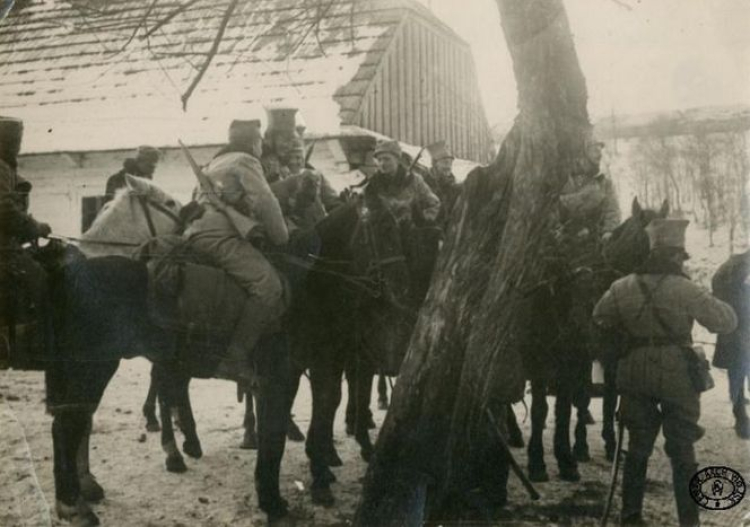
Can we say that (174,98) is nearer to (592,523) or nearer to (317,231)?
(317,231)

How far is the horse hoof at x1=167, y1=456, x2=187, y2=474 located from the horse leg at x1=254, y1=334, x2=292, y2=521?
3.69 feet

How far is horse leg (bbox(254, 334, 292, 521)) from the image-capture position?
15.6 feet

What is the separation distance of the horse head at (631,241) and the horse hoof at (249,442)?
3647 mm

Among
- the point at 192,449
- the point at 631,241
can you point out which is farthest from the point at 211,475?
the point at 631,241

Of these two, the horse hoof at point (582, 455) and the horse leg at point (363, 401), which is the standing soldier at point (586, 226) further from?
the horse leg at point (363, 401)

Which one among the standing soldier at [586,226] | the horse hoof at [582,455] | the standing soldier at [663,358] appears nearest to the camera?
the standing soldier at [663,358]

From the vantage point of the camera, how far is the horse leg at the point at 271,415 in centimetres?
476

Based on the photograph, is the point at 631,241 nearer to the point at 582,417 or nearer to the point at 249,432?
the point at 582,417

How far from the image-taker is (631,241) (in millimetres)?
5676

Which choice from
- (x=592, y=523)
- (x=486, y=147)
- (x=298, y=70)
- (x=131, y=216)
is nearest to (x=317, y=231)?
(x=131, y=216)

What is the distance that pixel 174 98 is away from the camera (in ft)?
33.7

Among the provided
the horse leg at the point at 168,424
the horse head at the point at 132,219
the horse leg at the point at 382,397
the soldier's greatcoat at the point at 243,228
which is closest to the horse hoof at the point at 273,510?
the horse leg at the point at 168,424

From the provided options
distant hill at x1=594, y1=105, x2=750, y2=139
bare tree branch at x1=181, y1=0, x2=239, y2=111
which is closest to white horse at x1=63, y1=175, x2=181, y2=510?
bare tree branch at x1=181, y1=0, x2=239, y2=111

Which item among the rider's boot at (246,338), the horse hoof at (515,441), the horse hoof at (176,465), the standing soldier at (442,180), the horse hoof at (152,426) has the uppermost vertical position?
the standing soldier at (442,180)
